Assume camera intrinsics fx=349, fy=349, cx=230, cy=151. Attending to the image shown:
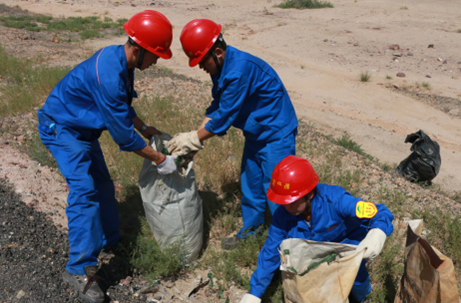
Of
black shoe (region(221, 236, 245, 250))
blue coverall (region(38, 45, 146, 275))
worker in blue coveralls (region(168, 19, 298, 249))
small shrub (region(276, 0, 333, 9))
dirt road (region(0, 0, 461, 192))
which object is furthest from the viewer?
small shrub (region(276, 0, 333, 9))

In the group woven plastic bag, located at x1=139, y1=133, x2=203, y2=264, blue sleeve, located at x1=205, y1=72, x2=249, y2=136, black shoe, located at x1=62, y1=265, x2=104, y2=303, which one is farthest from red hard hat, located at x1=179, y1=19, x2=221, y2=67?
black shoe, located at x1=62, y1=265, x2=104, y2=303

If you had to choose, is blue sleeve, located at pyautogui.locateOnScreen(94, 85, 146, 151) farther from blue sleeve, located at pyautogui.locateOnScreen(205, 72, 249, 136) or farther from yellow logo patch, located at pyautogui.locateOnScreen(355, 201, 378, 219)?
yellow logo patch, located at pyautogui.locateOnScreen(355, 201, 378, 219)

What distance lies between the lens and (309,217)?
2.19 metres

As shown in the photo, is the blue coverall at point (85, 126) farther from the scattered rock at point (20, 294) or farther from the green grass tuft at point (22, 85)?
the green grass tuft at point (22, 85)

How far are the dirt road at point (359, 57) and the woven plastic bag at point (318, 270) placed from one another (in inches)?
147

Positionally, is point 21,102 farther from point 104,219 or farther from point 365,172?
point 365,172

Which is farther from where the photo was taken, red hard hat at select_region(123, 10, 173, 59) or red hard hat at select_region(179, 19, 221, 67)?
red hard hat at select_region(179, 19, 221, 67)

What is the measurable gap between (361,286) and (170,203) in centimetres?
144

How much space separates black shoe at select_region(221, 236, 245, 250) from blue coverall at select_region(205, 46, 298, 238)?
151mm

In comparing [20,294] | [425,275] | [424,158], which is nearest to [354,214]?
[425,275]

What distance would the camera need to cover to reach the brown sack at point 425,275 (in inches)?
70.2

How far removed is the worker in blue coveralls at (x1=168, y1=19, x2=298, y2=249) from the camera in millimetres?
2363

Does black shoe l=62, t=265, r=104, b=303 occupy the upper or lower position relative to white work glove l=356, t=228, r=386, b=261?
lower

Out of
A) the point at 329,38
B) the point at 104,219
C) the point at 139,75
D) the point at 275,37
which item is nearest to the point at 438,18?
the point at 329,38
